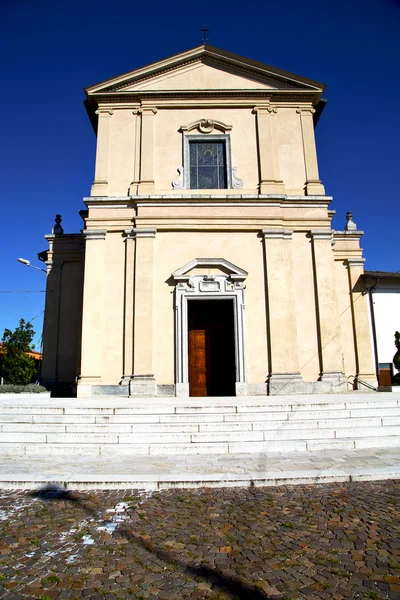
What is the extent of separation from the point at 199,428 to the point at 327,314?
7396 millimetres

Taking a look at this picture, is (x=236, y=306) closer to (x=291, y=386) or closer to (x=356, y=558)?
(x=291, y=386)

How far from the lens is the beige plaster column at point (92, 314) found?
12.9m

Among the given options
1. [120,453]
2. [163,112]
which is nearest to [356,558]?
[120,453]

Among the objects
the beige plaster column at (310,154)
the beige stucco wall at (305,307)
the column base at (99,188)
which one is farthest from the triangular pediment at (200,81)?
the beige stucco wall at (305,307)

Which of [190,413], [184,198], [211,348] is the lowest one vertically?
[190,413]

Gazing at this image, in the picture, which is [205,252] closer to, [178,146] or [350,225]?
[178,146]

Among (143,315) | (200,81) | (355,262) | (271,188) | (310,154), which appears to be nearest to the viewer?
(143,315)

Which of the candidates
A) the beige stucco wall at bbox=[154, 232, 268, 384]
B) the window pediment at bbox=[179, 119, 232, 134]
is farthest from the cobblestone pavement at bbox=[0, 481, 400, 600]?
the window pediment at bbox=[179, 119, 232, 134]

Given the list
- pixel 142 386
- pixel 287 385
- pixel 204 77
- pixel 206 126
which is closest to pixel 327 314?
pixel 287 385

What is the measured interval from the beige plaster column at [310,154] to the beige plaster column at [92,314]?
7.90m

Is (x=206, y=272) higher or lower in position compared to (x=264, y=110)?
lower

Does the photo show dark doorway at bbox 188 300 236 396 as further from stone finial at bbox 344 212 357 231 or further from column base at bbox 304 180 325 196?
Result: stone finial at bbox 344 212 357 231

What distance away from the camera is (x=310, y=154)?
49.4ft

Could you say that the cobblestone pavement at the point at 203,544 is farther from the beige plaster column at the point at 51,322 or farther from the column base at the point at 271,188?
the column base at the point at 271,188
